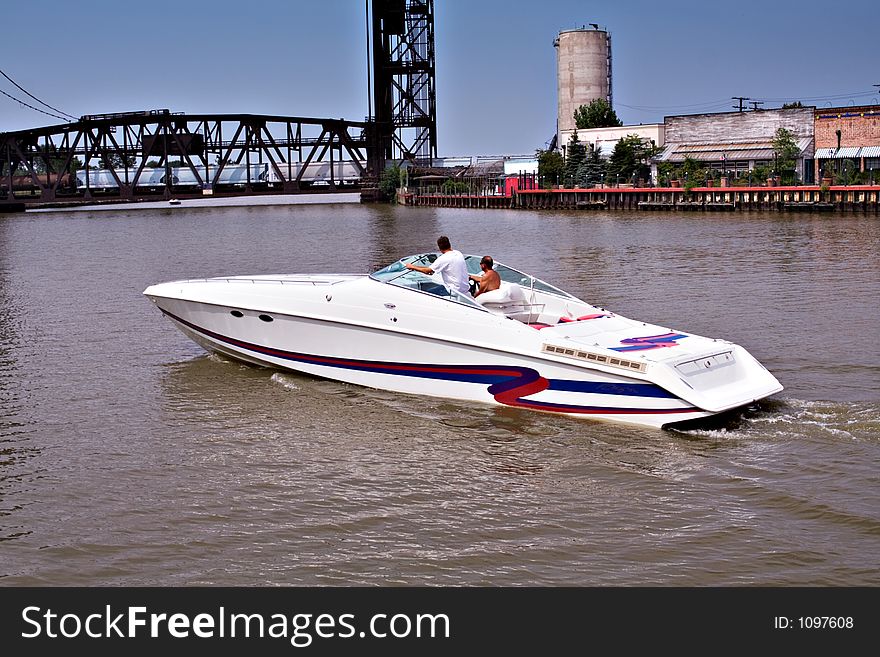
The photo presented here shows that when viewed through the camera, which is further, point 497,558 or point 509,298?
point 509,298

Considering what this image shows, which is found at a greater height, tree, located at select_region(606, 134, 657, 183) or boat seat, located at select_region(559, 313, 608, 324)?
tree, located at select_region(606, 134, 657, 183)

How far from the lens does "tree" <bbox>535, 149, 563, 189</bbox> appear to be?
292ft

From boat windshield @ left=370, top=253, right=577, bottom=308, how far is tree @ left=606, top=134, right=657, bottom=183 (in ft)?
222

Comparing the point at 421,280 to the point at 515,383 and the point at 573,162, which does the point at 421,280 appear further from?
the point at 573,162

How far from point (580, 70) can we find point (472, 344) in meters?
102

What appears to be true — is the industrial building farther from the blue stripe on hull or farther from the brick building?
the blue stripe on hull

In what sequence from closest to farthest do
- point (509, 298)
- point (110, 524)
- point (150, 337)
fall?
point (110, 524) < point (509, 298) < point (150, 337)

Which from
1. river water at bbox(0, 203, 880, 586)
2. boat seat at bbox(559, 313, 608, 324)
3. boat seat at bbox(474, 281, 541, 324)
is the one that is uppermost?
boat seat at bbox(474, 281, 541, 324)

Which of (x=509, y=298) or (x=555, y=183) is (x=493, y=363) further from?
(x=555, y=183)

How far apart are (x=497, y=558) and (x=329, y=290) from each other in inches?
215

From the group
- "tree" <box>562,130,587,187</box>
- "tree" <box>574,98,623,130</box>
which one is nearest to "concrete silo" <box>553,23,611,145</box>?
"tree" <box>574,98,623,130</box>

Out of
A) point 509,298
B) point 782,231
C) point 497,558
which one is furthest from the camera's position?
point 782,231

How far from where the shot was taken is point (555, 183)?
8950 cm

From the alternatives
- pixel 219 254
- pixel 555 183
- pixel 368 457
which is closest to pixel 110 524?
pixel 368 457
